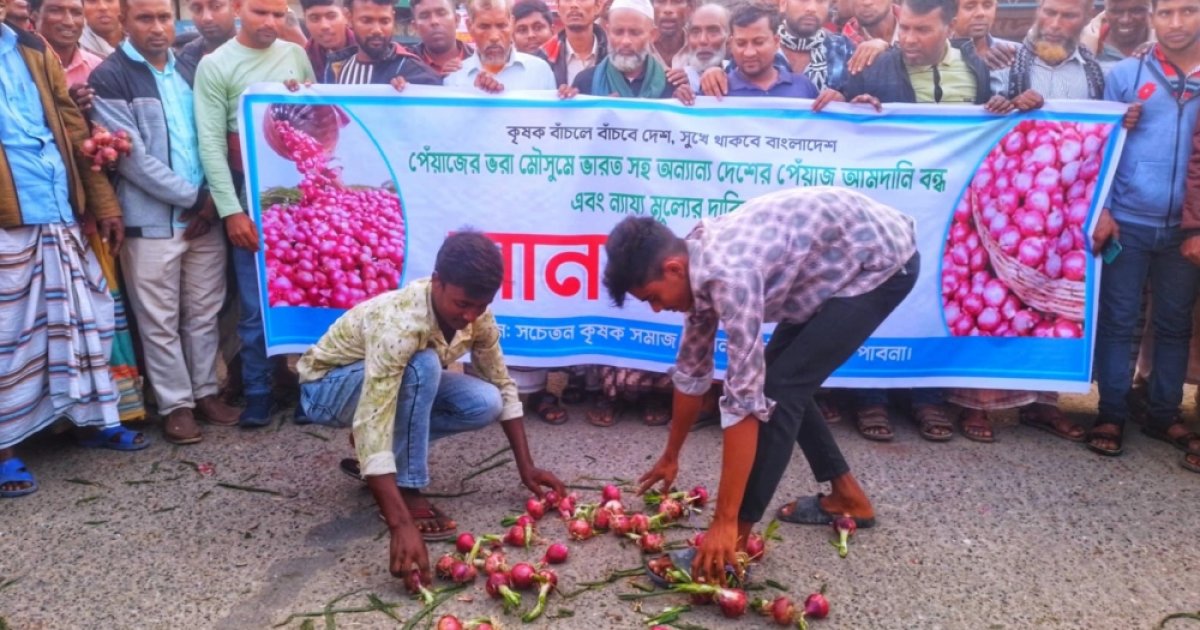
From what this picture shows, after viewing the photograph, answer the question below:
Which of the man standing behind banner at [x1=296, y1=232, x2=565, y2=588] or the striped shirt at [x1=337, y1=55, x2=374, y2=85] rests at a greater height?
the striped shirt at [x1=337, y1=55, x2=374, y2=85]

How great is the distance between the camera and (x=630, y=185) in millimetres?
4648

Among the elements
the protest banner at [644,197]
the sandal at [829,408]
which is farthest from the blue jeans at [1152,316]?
the sandal at [829,408]

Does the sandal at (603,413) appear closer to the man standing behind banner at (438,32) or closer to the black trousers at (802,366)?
the black trousers at (802,366)

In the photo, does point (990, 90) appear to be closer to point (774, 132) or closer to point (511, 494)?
point (774, 132)

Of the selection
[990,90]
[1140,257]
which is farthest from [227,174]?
[1140,257]

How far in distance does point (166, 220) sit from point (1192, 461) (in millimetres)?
4948

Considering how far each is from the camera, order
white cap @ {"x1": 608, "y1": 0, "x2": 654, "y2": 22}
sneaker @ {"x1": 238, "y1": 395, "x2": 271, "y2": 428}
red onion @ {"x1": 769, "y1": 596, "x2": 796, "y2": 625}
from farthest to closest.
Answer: white cap @ {"x1": 608, "y1": 0, "x2": 654, "y2": 22} < sneaker @ {"x1": 238, "y1": 395, "x2": 271, "y2": 428} < red onion @ {"x1": 769, "y1": 596, "x2": 796, "y2": 625}

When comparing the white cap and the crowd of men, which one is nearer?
the crowd of men

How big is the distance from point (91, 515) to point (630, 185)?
280 centimetres

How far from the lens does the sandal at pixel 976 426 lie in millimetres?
4559

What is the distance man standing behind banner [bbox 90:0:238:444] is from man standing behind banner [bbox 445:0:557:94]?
136 cm

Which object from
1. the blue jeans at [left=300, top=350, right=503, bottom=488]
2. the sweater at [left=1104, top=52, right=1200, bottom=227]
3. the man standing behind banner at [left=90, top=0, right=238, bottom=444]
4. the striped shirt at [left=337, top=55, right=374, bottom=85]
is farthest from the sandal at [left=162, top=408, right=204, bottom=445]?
the sweater at [left=1104, top=52, right=1200, bottom=227]

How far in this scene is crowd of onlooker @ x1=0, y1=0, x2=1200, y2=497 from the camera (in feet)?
13.5

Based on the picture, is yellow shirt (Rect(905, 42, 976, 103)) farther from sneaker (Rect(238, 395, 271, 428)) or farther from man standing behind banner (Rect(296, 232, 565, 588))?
sneaker (Rect(238, 395, 271, 428))
